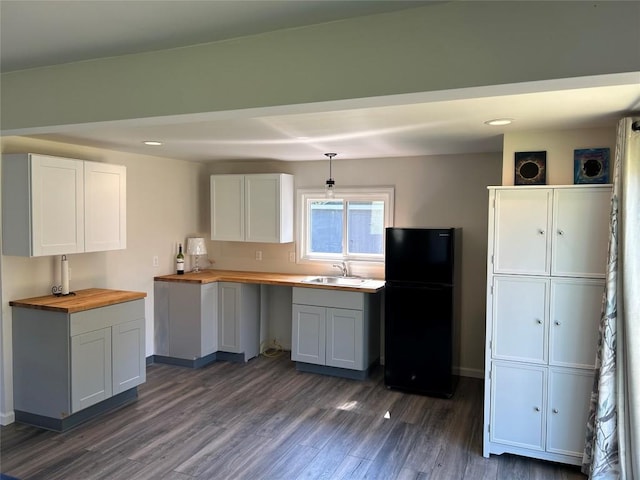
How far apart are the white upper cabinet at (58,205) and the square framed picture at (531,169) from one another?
322 cm

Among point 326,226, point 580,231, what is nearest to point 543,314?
point 580,231

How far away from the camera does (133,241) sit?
4652 mm

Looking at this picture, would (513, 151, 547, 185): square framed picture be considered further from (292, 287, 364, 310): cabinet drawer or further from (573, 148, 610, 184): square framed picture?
(292, 287, 364, 310): cabinet drawer

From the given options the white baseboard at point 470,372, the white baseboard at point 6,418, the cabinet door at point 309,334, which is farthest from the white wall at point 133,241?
the white baseboard at point 470,372

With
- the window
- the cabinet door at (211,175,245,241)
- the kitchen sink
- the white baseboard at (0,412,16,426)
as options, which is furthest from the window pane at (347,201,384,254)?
the white baseboard at (0,412,16,426)

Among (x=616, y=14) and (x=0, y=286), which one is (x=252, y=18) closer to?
(x=616, y=14)

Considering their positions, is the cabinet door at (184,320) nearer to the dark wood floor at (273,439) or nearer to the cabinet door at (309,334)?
the dark wood floor at (273,439)

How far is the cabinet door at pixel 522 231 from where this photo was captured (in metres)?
2.91

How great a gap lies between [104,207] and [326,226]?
2.31m

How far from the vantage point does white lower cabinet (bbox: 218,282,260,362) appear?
4910mm

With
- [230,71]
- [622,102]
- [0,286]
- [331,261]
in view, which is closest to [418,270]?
[331,261]

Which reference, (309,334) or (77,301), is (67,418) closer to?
(77,301)

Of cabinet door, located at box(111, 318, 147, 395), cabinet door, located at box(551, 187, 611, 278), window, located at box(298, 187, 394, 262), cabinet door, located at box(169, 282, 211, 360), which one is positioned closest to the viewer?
cabinet door, located at box(551, 187, 611, 278)

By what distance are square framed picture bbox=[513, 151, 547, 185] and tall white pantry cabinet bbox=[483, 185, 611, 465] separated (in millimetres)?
173
